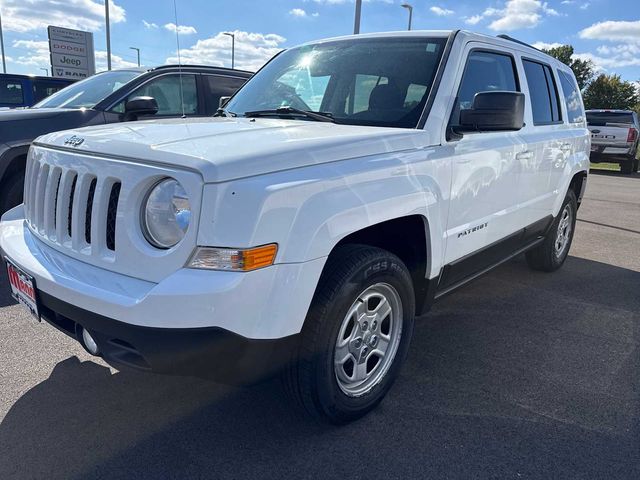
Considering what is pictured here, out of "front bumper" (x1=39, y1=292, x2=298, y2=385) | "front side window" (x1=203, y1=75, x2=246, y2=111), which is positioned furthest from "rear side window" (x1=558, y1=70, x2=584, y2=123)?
"front bumper" (x1=39, y1=292, x2=298, y2=385)

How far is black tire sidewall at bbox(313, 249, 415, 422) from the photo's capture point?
2297 mm

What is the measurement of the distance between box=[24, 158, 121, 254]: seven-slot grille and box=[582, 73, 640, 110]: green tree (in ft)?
172

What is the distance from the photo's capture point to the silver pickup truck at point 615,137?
16656mm

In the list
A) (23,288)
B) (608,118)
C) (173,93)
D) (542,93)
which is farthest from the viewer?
(608,118)

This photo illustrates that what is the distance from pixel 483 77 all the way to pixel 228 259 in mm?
2391

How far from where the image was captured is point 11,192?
496 centimetres

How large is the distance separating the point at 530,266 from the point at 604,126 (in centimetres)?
1409

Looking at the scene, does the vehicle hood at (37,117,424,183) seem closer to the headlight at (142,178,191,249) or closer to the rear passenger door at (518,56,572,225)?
the headlight at (142,178,191,249)

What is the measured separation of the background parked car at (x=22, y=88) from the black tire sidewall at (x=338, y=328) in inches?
410

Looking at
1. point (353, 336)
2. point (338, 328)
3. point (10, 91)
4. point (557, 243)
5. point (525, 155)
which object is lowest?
point (557, 243)

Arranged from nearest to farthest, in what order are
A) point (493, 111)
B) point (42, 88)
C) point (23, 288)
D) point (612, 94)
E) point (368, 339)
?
point (23, 288) < point (368, 339) < point (493, 111) < point (42, 88) < point (612, 94)

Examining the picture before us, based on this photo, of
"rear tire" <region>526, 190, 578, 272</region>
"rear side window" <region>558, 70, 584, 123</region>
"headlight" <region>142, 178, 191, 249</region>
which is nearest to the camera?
"headlight" <region>142, 178, 191, 249</region>

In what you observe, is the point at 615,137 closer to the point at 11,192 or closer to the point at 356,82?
the point at 356,82

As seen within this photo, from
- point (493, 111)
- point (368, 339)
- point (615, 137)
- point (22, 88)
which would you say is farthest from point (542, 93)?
point (615, 137)
